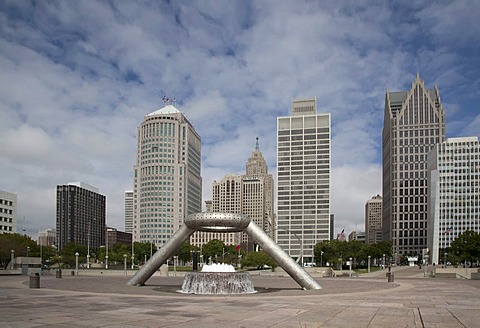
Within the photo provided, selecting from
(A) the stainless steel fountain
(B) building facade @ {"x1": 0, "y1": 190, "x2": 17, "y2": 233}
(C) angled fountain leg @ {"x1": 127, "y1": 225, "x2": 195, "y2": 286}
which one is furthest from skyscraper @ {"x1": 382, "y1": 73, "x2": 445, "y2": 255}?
(C) angled fountain leg @ {"x1": 127, "y1": 225, "x2": 195, "y2": 286}

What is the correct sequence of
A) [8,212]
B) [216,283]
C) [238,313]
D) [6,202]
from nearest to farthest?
[238,313] < [216,283] < [6,202] < [8,212]

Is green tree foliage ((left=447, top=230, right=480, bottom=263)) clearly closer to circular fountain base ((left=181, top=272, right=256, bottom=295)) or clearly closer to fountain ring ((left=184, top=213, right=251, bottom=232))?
fountain ring ((left=184, top=213, right=251, bottom=232))

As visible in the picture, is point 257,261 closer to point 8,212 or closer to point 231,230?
point 8,212

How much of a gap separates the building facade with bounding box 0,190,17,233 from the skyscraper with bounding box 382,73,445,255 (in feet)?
447

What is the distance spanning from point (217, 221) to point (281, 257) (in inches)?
214

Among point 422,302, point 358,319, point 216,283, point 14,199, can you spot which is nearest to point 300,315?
point 358,319

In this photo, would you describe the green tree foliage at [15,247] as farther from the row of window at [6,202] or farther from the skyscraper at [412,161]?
the skyscraper at [412,161]

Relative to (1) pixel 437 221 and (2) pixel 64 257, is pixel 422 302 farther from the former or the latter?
(1) pixel 437 221

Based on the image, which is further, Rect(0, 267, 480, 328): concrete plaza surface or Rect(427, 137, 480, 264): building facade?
Rect(427, 137, 480, 264): building facade

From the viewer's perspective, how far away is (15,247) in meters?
78.6

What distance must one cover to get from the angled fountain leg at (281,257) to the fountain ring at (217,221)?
118 cm

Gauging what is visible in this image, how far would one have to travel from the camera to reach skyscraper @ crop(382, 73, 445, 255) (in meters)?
188

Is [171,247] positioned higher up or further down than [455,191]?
further down

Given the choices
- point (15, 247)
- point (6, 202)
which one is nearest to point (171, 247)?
point (15, 247)
